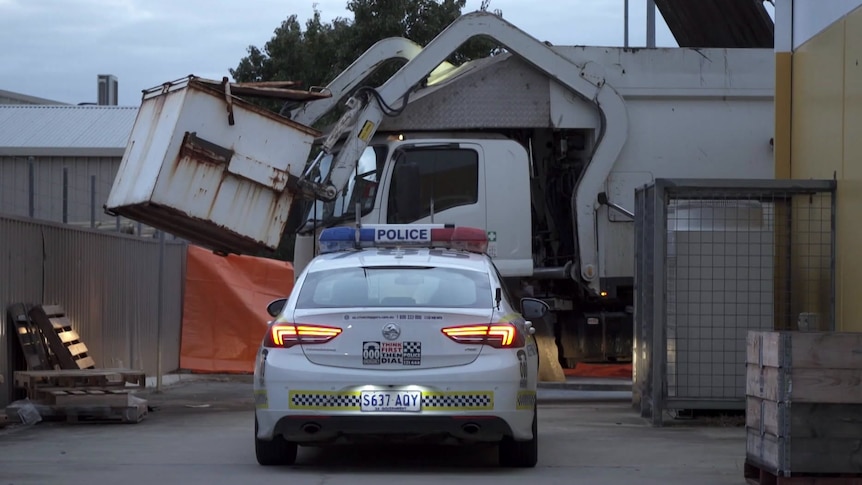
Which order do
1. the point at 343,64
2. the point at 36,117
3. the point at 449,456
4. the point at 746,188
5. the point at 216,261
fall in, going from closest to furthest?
the point at 449,456
the point at 746,188
the point at 216,261
the point at 343,64
the point at 36,117

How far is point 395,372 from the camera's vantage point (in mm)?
8305

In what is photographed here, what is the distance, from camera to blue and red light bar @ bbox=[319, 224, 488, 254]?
10.2 m

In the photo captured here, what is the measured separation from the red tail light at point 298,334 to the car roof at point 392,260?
31.9 inches

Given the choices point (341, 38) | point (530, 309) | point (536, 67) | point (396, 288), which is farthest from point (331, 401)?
point (341, 38)

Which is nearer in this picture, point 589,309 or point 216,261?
point 589,309

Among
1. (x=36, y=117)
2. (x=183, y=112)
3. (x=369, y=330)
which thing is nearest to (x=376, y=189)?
(x=183, y=112)

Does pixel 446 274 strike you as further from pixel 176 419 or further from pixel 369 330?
pixel 176 419

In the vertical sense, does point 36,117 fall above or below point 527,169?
above

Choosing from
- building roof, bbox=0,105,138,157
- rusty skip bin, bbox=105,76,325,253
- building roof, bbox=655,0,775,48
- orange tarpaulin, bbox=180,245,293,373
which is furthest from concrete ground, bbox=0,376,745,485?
building roof, bbox=0,105,138,157

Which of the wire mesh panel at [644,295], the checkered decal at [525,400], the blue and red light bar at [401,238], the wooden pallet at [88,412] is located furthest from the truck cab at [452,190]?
the checkered decal at [525,400]

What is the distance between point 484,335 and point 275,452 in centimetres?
170

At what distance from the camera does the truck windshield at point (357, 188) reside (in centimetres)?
1373

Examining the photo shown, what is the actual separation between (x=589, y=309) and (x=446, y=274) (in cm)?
622

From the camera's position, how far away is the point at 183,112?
12.2m
